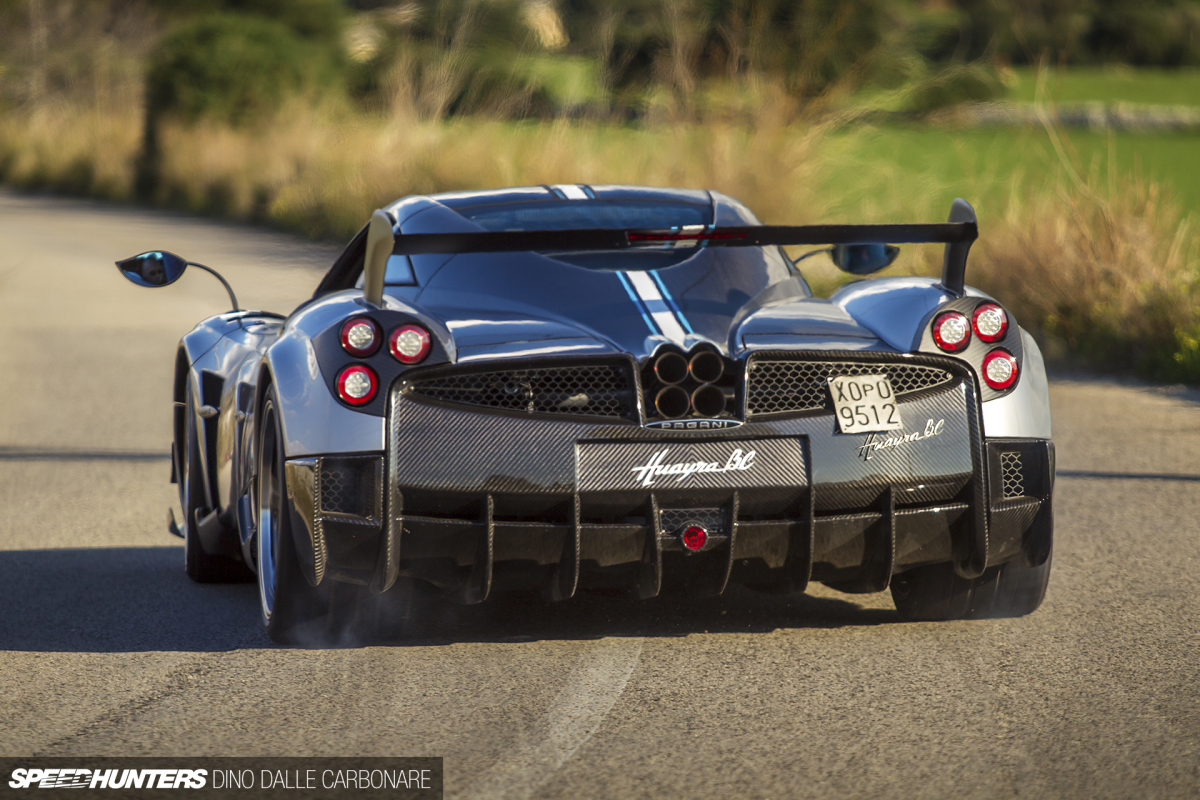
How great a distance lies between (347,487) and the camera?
4.22 meters

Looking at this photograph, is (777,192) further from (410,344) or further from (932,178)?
(410,344)

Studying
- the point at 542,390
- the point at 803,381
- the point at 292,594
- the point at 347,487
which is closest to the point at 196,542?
the point at 292,594

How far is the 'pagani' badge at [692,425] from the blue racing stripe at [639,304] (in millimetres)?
303

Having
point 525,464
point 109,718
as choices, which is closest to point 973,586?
point 525,464

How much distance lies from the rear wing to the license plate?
406 mm

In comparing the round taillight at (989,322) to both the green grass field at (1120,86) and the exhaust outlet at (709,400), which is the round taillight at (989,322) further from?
the green grass field at (1120,86)

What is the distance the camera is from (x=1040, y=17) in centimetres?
8644

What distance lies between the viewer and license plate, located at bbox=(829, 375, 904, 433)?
430cm

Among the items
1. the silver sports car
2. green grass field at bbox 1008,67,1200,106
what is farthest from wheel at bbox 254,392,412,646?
green grass field at bbox 1008,67,1200,106

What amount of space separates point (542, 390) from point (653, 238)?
0.58 meters

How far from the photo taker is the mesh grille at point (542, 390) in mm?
4219

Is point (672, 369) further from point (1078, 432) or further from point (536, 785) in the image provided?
point (1078, 432)

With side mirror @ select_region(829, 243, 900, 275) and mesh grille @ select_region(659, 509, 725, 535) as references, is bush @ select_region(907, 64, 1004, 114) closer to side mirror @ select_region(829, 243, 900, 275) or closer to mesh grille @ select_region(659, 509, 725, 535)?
side mirror @ select_region(829, 243, 900, 275)

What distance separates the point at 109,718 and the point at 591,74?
1511 cm
